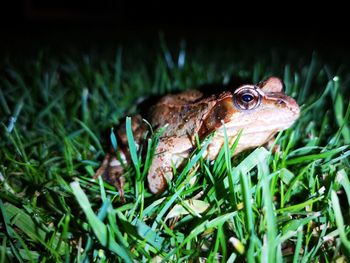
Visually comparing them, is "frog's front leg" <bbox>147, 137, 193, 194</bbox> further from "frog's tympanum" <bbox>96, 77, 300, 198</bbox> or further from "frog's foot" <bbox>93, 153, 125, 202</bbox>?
"frog's foot" <bbox>93, 153, 125, 202</bbox>

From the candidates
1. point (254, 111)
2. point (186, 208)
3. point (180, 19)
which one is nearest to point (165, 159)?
point (186, 208)

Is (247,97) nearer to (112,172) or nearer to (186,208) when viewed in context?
(186,208)

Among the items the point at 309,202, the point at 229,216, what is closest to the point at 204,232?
the point at 229,216

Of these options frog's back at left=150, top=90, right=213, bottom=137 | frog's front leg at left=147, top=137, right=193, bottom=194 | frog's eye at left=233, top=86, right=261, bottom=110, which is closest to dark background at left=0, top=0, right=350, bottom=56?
frog's back at left=150, top=90, right=213, bottom=137

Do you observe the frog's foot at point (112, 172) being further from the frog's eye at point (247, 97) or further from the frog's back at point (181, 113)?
the frog's eye at point (247, 97)

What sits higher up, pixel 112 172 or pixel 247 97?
pixel 247 97

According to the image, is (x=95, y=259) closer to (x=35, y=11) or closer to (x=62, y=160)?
(x=62, y=160)
